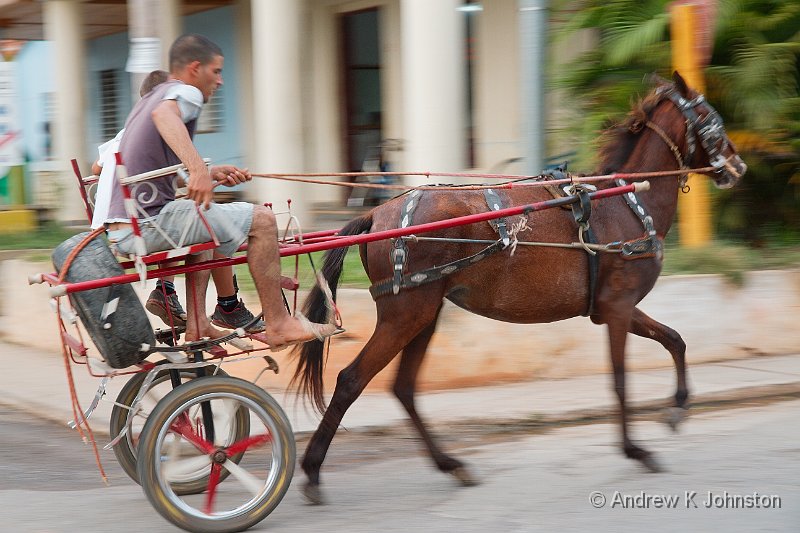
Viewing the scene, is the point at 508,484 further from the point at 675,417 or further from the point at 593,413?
the point at 593,413

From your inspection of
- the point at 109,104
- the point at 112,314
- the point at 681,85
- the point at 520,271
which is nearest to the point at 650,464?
the point at 520,271

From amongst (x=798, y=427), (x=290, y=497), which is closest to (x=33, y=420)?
(x=290, y=497)

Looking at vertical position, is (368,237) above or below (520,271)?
above

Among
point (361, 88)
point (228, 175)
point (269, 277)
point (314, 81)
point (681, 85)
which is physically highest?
point (314, 81)

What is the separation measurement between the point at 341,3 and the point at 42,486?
31.8ft

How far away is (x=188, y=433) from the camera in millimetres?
4855

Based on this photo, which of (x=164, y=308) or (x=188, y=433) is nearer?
(x=188, y=433)

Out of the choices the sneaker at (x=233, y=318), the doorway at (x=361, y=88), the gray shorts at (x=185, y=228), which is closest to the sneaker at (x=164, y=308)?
the sneaker at (x=233, y=318)

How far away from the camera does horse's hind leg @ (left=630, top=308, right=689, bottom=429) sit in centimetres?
608

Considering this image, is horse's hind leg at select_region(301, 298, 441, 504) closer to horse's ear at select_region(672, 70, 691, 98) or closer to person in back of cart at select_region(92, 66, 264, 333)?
person in back of cart at select_region(92, 66, 264, 333)

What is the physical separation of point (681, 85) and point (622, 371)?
1761 mm

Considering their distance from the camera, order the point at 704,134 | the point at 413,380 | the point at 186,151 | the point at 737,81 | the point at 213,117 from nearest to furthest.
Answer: the point at 186,151, the point at 413,380, the point at 704,134, the point at 737,81, the point at 213,117

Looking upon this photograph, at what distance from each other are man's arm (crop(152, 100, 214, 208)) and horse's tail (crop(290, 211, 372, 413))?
3.96 ft

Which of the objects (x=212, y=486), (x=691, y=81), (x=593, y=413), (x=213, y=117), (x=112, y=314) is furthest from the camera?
(x=213, y=117)
